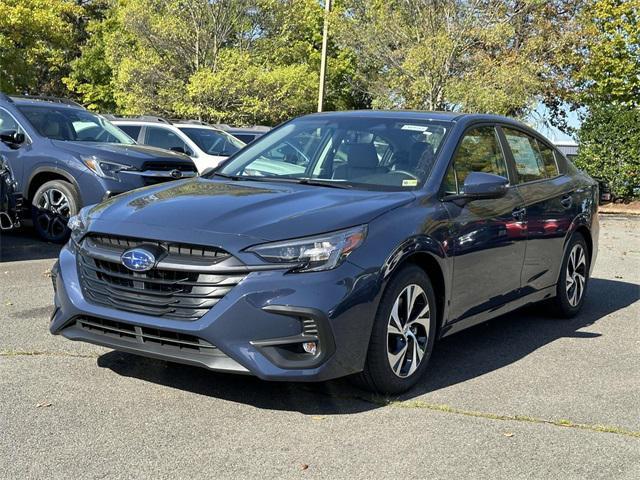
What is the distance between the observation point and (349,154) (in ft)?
17.7

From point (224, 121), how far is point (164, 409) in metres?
25.8

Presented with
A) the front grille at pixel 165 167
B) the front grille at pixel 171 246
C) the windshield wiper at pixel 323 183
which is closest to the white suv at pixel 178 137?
the front grille at pixel 165 167

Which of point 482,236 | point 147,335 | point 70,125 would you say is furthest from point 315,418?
point 70,125

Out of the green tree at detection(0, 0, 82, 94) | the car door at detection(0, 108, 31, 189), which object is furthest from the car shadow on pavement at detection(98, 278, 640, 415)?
the green tree at detection(0, 0, 82, 94)

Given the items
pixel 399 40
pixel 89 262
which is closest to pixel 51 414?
pixel 89 262

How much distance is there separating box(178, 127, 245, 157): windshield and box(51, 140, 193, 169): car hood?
4297mm

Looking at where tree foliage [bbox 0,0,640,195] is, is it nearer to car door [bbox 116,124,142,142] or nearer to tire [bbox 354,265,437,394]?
car door [bbox 116,124,142,142]

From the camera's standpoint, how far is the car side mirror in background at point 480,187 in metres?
5.06

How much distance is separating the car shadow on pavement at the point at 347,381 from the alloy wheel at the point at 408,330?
20 cm

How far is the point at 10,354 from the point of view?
16.7 feet

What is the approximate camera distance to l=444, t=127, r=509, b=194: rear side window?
520 centimetres

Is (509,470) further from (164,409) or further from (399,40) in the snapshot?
(399,40)

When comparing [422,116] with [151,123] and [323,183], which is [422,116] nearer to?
[323,183]

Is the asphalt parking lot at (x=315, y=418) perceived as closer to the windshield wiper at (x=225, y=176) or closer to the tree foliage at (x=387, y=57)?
the windshield wiper at (x=225, y=176)
